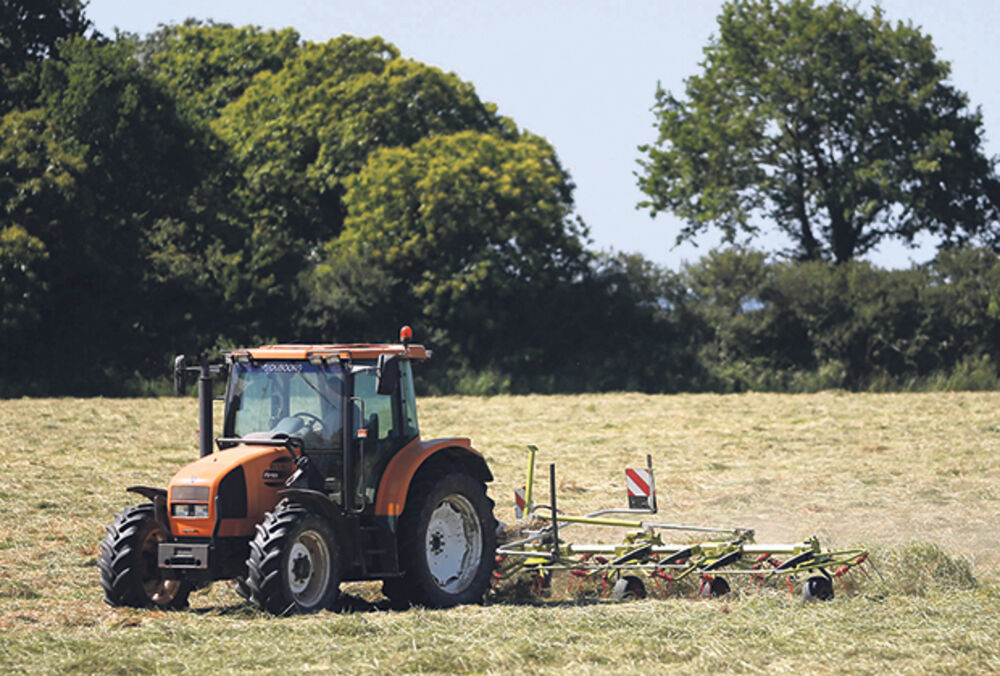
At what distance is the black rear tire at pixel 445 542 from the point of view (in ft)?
34.6

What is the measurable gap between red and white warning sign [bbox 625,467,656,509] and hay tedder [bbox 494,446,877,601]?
84 centimetres

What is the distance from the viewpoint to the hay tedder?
11250 mm

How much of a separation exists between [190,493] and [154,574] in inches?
33.8

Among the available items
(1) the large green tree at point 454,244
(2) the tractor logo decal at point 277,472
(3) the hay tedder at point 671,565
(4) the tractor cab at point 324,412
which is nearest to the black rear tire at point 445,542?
(4) the tractor cab at point 324,412

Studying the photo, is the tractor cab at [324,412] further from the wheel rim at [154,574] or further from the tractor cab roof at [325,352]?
the wheel rim at [154,574]

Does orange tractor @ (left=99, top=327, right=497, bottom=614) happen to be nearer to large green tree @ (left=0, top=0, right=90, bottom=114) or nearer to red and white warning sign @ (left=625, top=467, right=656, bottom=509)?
red and white warning sign @ (left=625, top=467, right=656, bottom=509)

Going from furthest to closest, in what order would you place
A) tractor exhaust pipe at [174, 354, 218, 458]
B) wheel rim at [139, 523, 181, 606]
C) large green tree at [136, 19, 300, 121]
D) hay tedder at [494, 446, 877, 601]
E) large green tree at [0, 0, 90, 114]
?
1. large green tree at [136, 19, 300, 121]
2. large green tree at [0, 0, 90, 114]
3. hay tedder at [494, 446, 877, 601]
4. tractor exhaust pipe at [174, 354, 218, 458]
5. wheel rim at [139, 523, 181, 606]

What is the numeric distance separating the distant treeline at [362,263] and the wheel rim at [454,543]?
25075mm

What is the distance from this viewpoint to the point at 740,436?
984 inches

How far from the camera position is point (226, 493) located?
32.7ft

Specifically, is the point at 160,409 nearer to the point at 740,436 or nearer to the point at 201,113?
the point at 740,436

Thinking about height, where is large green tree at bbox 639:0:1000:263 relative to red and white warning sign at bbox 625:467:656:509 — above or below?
above

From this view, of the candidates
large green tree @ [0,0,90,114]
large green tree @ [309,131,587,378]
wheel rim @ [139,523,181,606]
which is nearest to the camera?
wheel rim @ [139,523,181,606]

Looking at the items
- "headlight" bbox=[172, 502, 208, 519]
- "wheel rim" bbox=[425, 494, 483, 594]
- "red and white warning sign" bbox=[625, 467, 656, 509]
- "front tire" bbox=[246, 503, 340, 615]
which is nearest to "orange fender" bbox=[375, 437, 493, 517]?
"wheel rim" bbox=[425, 494, 483, 594]
